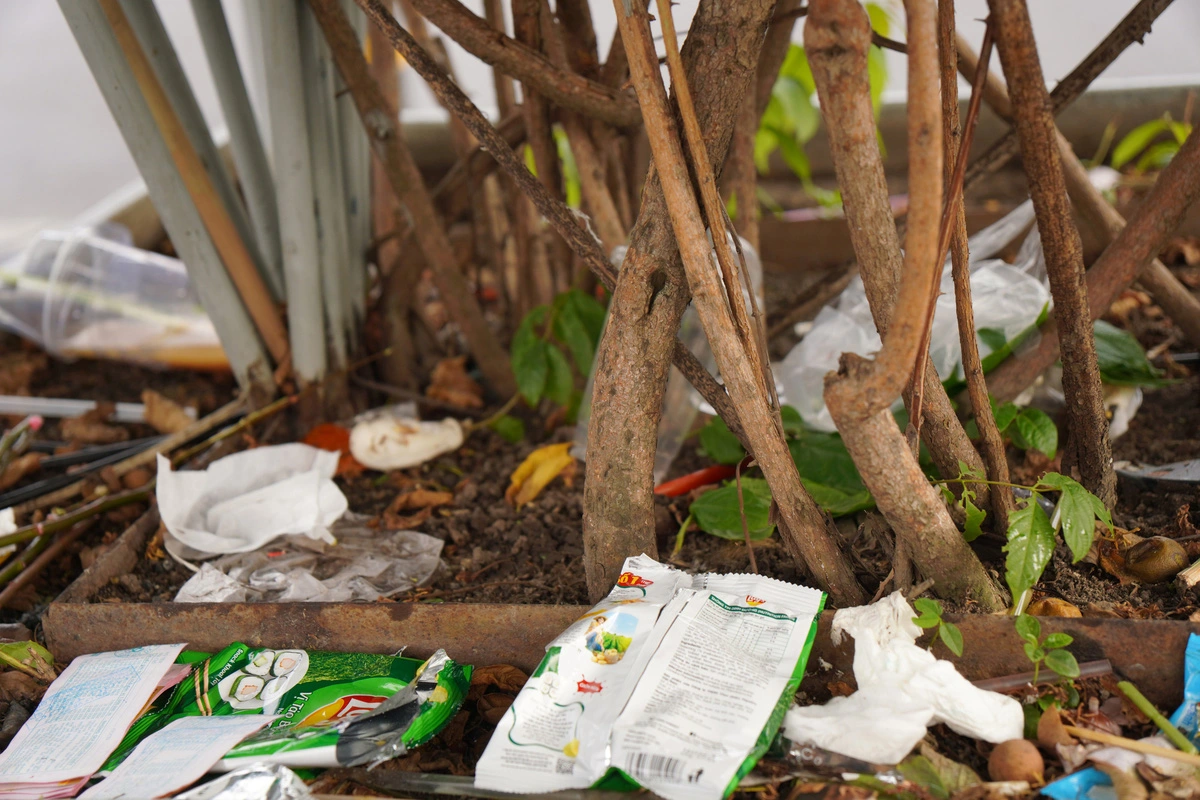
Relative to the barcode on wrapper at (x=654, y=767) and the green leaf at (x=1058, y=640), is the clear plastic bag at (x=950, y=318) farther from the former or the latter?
the barcode on wrapper at (x=654, y=767)

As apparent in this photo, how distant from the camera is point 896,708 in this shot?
3.23ft

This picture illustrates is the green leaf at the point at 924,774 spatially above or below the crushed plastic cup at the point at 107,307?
below

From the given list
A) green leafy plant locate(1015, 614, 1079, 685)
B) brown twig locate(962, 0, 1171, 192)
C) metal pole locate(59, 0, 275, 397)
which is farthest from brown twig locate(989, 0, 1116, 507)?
metal pole locate(59, 0, 275, 397)

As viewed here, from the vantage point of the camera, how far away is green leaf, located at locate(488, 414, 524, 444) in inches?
75.2

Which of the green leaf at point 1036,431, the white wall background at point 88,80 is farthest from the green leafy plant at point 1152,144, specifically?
the green leaf at point 1036,431

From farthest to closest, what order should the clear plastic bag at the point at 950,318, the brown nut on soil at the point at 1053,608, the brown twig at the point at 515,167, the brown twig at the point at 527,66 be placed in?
the clear plastic bag at the point at 950,318 < the brown twig at the point at 527,66 < the brown twig at the point at 515,167 < the brown nut on soil at the point at 1053,608

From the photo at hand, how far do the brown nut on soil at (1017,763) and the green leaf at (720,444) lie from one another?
2.31ft

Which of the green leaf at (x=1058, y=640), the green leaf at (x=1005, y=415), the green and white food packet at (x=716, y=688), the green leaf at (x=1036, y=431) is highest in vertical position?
the green leaf at (x=1005, y=415)

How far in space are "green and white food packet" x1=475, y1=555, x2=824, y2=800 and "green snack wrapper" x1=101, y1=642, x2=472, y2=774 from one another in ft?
0.45

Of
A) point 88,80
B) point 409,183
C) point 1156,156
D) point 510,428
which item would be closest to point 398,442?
point 510,428

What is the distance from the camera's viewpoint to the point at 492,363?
2039 millimetres

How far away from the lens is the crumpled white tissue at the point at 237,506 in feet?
5.08

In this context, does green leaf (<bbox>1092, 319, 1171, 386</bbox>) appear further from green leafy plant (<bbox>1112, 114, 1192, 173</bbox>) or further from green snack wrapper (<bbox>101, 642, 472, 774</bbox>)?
green snack wrapper (<bbox>101, 642, 472, 774</bbox>)

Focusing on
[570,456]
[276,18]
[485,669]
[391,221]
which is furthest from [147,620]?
[391,221]
